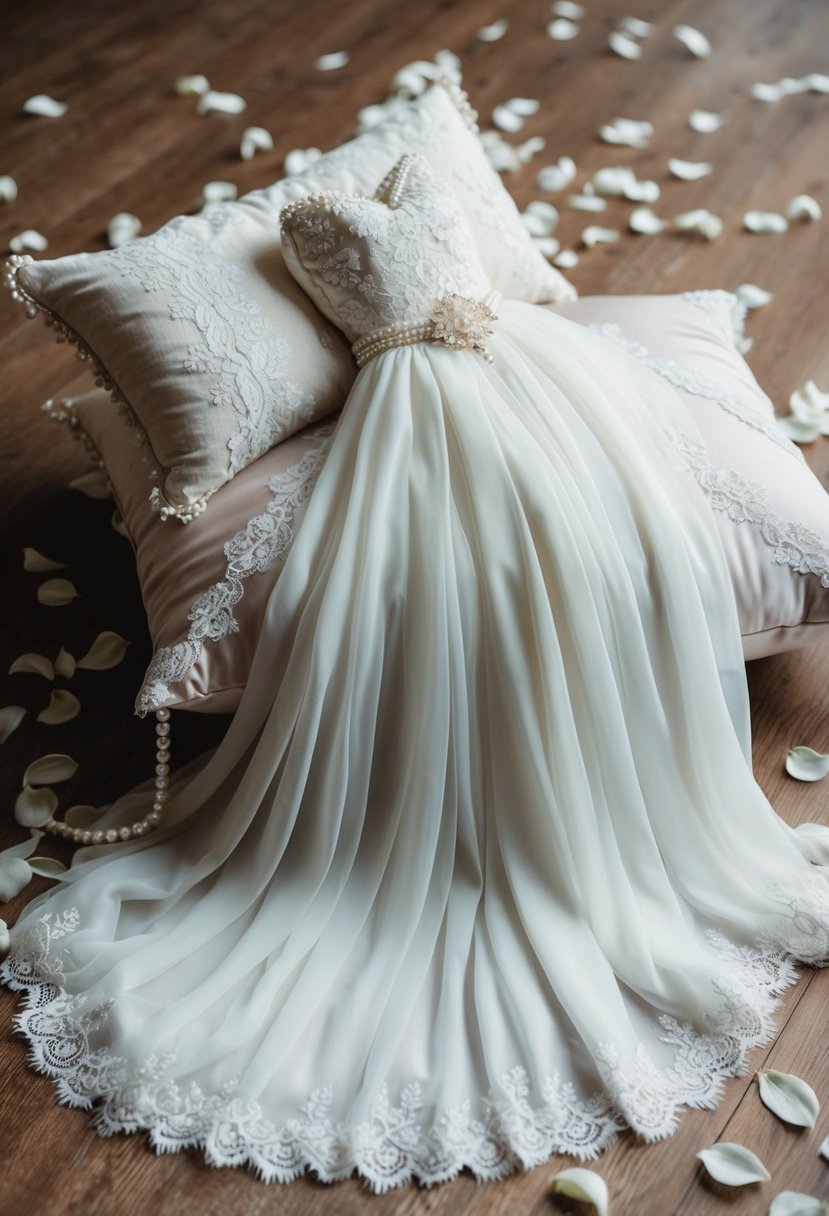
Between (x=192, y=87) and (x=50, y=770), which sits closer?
(x=50, y=770)

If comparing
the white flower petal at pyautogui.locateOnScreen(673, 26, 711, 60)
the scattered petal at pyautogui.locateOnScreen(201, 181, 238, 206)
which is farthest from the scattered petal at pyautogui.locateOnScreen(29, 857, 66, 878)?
the white flower petal at pyautogui.locateOnScreen(673, 26, 711, 60)

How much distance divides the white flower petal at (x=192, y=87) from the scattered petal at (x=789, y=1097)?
2702mm

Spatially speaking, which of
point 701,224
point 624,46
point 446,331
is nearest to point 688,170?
point 701,224

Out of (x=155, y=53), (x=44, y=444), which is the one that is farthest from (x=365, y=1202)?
(x=155, y=53)

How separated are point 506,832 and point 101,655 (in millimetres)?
770

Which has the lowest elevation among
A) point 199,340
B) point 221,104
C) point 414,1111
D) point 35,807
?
point 414,1111

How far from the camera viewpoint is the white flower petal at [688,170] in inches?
114

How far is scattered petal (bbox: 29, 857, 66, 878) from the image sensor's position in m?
1.68

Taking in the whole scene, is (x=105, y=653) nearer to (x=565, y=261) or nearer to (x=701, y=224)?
(x=565, y=261)

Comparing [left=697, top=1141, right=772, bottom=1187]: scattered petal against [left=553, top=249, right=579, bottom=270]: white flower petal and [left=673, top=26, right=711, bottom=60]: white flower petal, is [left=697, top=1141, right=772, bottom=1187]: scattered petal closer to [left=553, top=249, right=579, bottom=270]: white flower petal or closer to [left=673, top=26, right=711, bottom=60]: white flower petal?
[left=553, top=249, right=579, bottom=270]: white flower petal

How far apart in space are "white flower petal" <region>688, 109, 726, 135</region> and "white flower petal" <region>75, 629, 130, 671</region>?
199 centimetres

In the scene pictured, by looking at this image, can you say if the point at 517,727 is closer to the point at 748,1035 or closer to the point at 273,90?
the point at 748,1035

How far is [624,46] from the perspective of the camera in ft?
10.9

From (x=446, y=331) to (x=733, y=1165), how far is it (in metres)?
1.09
